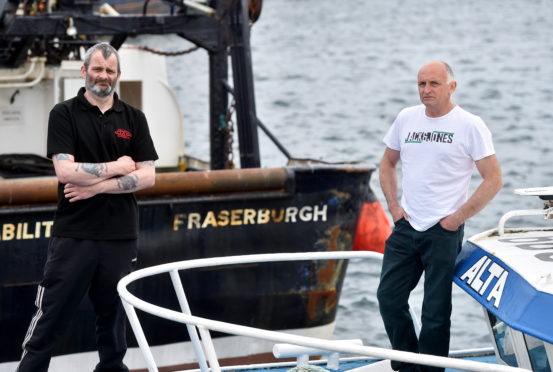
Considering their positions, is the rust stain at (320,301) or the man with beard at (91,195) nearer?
the man with beard at (91,195)

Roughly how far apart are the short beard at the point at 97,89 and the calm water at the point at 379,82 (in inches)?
310

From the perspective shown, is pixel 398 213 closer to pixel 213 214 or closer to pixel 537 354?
pixel 537 354

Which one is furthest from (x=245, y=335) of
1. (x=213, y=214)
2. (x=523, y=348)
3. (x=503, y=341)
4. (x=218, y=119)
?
(x=218, y=119)

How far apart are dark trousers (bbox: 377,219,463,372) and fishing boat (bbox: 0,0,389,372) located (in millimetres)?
3765

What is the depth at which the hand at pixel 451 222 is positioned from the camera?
5770mm

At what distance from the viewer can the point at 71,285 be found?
19.9 ft

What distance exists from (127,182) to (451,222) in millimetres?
1718

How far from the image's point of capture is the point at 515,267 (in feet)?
17.3

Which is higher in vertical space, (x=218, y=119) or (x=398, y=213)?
(x=218, y=119)

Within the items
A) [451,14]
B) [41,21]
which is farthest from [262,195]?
[451,14]

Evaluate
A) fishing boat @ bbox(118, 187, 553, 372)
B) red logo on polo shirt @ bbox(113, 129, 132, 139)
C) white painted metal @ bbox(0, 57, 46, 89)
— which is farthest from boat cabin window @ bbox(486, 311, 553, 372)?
white painted metal @ bbox(0, 57, 46, 89)

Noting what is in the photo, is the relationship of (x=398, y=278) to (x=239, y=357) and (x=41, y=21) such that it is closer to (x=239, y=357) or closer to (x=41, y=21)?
(x=239, y=357)

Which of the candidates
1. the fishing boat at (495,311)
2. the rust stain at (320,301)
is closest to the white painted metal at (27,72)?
the rust stain at (320,301)

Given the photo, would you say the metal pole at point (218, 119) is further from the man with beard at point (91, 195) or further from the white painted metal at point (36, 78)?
the man with beard at point (91, 195)
